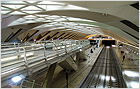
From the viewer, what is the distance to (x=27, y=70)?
17.4 ft

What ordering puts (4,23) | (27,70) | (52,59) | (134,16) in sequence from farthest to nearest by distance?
(4,23), (134,16), (52,59), (27,70)

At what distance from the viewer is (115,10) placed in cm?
883

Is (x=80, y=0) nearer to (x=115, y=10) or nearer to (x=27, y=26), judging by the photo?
(x=115, y=10)

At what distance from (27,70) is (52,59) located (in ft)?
7.90

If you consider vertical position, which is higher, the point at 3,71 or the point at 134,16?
the point at 134,16

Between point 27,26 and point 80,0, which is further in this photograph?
point 27,26

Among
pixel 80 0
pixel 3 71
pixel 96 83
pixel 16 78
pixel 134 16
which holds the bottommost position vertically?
pixel 96 83

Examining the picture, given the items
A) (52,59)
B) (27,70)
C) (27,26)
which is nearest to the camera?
(27,70)

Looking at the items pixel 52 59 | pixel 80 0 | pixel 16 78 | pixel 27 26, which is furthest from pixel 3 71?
pixel 27 26

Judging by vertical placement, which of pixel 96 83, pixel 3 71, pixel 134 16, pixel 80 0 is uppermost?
pixel 80 0

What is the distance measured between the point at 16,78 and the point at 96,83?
1205 centimetres

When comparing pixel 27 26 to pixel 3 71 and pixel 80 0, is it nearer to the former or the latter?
pixel 80 0

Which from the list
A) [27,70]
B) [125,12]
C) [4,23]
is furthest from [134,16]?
[4,23]

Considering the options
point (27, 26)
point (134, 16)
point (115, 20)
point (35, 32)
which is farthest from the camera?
point (35, 32)
